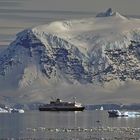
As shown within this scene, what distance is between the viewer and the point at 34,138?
11588 cm

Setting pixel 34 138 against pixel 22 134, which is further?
pixel 22 134

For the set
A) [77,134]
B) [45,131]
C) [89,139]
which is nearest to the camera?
[89,139]

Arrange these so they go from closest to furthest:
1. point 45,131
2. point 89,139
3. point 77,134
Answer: point 89,139 → point 77,134 → point 45,131

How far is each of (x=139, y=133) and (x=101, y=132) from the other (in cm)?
613

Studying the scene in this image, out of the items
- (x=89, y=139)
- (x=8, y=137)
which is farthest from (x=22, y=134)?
(x=89, y=139)

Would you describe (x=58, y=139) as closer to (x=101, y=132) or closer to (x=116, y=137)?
(x=116, y=137)

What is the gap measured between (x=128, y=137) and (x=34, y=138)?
12593 mm

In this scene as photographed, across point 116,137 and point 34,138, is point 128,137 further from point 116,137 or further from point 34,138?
point 34,138

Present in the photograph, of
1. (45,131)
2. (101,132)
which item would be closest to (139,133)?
(101,132)

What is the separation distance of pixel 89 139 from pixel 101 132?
731 inches

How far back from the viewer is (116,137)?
118312mm

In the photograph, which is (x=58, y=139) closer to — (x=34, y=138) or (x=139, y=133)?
(x=34, y=138)

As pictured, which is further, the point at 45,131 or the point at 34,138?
the point at 45,131

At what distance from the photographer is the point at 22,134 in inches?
4948
